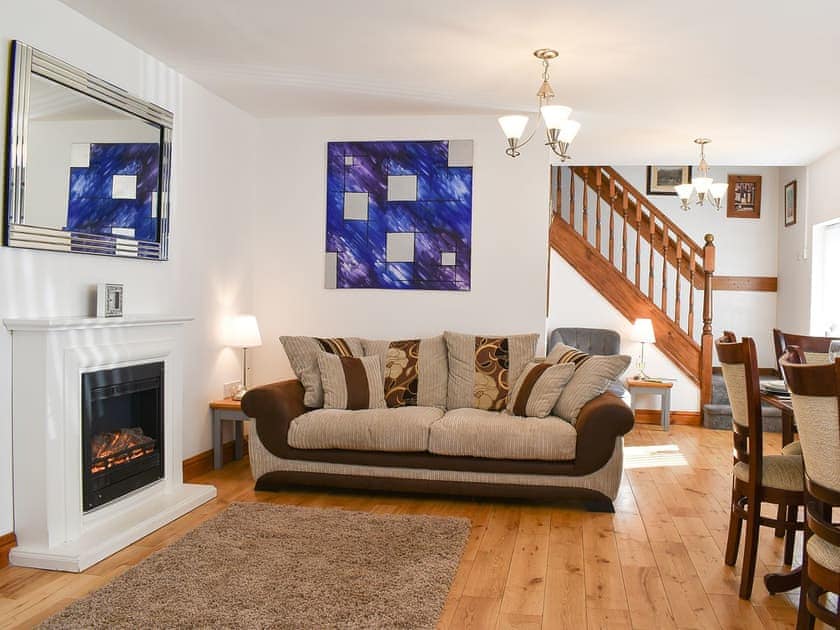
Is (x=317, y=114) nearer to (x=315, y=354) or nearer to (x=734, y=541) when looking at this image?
(x=315, y=354)

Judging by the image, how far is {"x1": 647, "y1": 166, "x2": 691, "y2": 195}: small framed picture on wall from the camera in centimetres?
884

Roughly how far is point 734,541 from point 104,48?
12.9 feet

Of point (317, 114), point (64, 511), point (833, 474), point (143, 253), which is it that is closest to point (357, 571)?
point (64, 511)

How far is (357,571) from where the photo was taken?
10.4ft

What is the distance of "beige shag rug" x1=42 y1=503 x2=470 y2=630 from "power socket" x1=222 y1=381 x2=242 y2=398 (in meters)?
1.44

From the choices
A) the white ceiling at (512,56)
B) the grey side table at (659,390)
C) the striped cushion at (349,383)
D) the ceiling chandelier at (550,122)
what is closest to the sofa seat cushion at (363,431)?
the striped cushion at (349,383)

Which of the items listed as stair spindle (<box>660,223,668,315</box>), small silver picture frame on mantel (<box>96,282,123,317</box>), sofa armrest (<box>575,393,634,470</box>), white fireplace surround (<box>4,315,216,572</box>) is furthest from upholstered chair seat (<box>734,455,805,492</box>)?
stair spindle (<box>660,223,668,315</box>)

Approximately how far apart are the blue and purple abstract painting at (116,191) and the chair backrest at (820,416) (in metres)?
3.21

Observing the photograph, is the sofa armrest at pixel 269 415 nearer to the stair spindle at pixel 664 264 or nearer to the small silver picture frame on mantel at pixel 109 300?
the small silver picture frame on mantel at pixel 109 300

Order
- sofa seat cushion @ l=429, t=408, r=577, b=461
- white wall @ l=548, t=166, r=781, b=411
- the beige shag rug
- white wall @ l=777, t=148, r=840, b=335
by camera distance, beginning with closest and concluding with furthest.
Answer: the beige shag rug
sofa seat cushion @ l=429, t=408, r=577, b=461
white wall @ l=777, t=148, r=840, b=335
white wall @ l=548, t=166, r=781, b=411

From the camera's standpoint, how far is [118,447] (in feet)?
12.7

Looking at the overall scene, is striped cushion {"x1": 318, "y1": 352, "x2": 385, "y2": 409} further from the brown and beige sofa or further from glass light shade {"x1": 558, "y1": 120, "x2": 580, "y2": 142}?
glass light shade {"x1": 558, "y1": 120, "x2": 580, "y2": 142}

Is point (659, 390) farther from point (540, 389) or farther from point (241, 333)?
point (241, 333)

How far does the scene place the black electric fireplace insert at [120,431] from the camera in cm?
358
